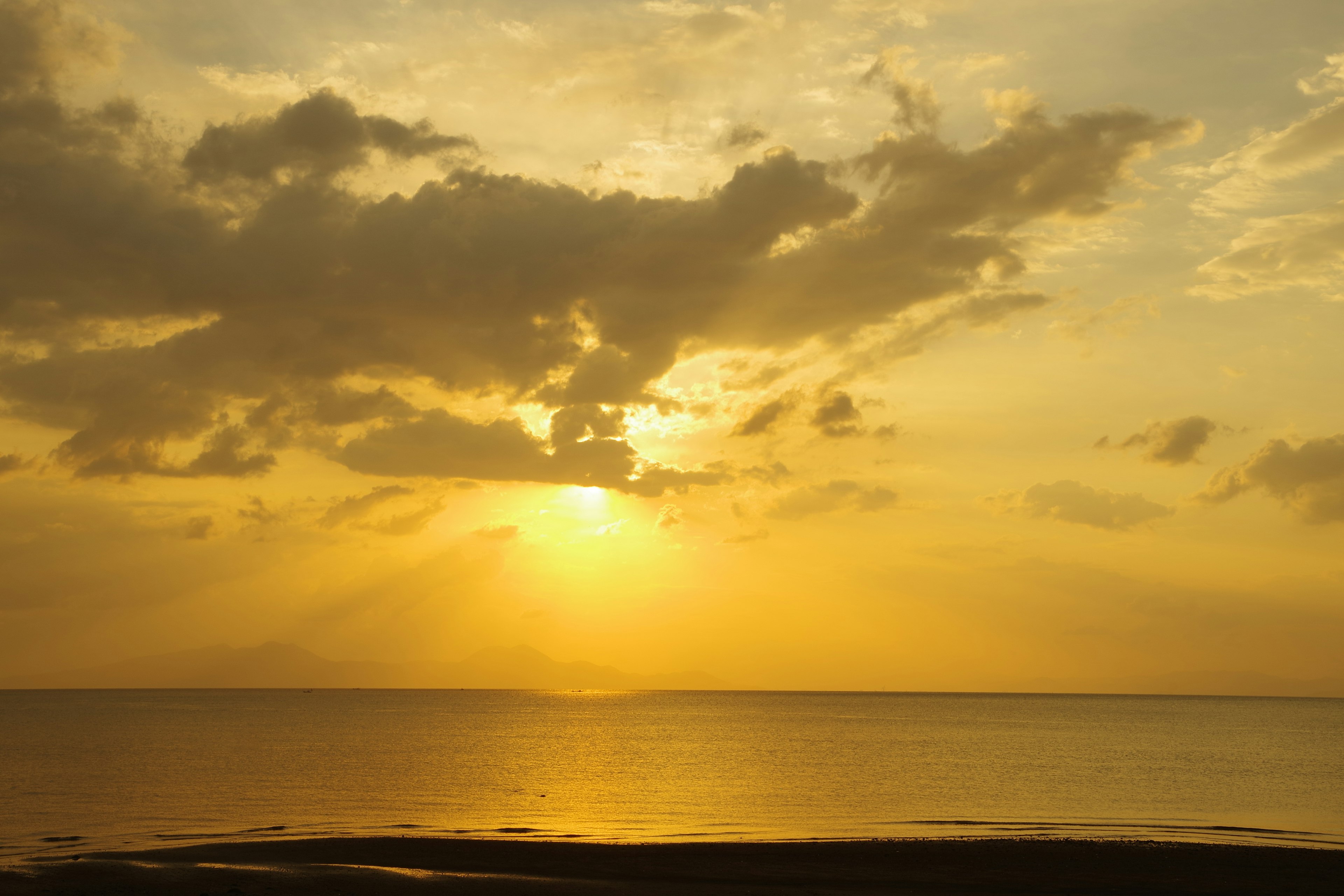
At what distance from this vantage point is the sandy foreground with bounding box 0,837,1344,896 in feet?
120

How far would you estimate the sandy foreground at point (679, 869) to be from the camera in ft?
120

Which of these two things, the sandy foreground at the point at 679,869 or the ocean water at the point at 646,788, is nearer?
the sandy foreground at the point at 679,869

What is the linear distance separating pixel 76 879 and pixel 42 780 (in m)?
49.4

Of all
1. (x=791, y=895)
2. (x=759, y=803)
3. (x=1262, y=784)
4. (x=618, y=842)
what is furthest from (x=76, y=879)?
(x=1262, y=784)

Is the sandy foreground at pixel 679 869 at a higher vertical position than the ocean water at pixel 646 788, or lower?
lower

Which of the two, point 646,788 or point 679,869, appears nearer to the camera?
point 679,869

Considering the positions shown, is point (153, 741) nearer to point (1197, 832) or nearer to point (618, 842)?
point (618, 842)

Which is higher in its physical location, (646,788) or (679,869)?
(646,788)

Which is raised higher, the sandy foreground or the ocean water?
the ocean water

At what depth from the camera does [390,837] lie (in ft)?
157

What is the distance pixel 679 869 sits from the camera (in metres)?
41.2

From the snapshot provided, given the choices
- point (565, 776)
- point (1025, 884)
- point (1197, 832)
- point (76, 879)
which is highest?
point (565, 776)

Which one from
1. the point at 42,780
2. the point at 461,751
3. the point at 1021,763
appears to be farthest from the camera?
the point at 461,751

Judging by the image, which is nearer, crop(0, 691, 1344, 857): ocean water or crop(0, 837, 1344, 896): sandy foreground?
crop(0, 837, 1344, 896): sandy foreground
